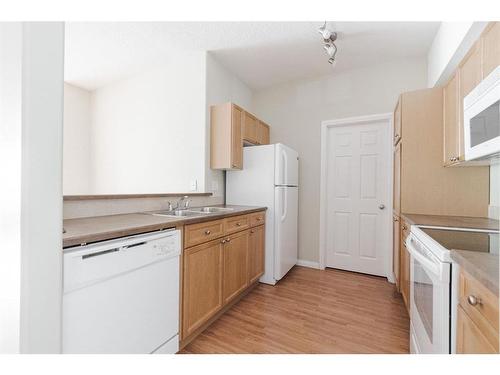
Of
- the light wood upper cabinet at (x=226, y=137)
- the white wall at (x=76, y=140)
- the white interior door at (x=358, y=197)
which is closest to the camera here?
the light wood upper cabinet at (x=226, y=137)

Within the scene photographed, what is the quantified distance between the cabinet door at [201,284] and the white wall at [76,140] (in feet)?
10.4

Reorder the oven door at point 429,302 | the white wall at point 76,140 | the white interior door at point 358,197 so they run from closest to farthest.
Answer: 1. the oven door at point 429,302
2. the white interior door at point 358,197
3. the white wall at point 76,140

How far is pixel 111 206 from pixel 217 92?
1.82 meters

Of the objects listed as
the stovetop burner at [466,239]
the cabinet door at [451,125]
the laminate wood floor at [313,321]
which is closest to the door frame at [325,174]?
the laminate wood floor at [313,321]

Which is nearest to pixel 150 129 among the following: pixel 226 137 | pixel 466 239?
pixel 226 137

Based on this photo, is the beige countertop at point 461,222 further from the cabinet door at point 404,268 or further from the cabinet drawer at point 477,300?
the cabinet drawer at point 477,300

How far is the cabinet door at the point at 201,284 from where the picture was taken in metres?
1.57

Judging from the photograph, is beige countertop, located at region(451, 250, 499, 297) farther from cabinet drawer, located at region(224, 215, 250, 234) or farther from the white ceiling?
the white ceiling

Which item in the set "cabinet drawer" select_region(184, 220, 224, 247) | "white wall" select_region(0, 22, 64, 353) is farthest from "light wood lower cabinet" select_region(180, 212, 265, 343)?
"white wall" select_region(0, 22, 64, 353)

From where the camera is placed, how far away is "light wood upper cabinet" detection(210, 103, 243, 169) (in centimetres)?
260

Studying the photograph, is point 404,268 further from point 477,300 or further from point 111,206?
point 111,206

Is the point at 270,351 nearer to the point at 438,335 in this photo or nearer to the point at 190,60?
the point at 438,335

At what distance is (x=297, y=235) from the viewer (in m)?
3.28
